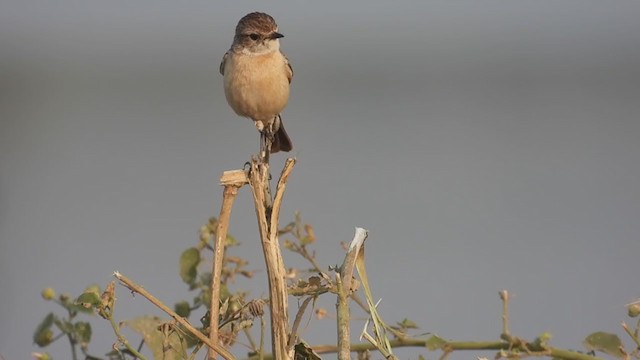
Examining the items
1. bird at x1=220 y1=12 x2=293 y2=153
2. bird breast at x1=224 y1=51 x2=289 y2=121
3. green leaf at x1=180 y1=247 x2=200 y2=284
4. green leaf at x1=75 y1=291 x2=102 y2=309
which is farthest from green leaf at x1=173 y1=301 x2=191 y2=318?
bird breast at x1=224 y1=51 x2=289 y2=121

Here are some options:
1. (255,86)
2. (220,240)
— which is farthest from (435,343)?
(255,86)

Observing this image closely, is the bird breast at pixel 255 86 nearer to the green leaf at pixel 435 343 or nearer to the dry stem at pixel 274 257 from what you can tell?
the dry stem at pixel 274 257

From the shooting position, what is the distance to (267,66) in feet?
16.4

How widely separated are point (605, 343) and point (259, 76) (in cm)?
275

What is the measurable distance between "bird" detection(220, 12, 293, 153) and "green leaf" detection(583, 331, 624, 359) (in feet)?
7.77

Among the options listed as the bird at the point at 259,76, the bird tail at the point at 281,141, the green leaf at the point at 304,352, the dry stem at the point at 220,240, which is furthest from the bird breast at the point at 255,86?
the green leaf at the point at 304,352

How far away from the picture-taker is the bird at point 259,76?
4.79 metres

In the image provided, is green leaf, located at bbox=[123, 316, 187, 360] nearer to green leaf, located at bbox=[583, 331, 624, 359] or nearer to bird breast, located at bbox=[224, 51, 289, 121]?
green leaf, located at bbox=[583, 331, 624, 359]

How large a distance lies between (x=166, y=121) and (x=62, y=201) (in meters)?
6.06

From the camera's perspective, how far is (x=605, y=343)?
244 centimetres

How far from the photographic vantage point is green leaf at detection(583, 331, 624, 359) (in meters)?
2.42

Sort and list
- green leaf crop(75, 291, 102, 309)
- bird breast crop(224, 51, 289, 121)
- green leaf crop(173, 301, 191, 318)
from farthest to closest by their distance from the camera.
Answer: bird breast crop(224, 51, 289, 121) < green leaf crop(173, 301, 191, 318) < green leaf crop(75, 291, 102, 309)

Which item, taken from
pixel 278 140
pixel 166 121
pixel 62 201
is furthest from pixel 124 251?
pixel 166 121

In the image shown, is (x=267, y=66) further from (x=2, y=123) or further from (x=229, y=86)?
(x=2, y=123)
